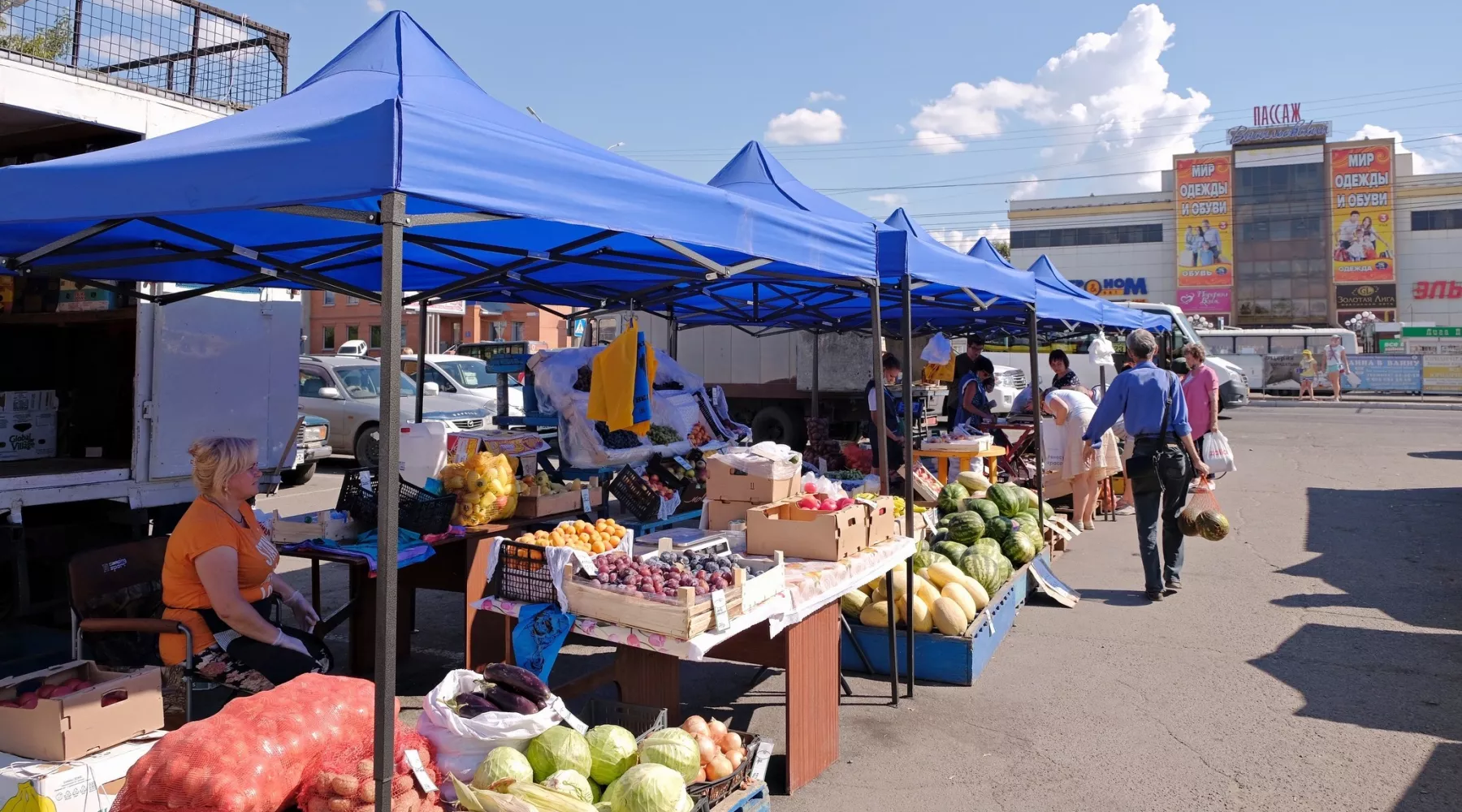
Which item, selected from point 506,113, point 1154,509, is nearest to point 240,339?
point 506,113

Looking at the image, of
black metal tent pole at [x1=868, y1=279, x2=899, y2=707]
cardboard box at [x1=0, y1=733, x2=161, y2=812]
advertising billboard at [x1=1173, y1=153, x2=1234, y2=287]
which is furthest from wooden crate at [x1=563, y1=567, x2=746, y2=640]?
advertising billboard at [x1=1173, y1=153, x2=1234, y2=287]

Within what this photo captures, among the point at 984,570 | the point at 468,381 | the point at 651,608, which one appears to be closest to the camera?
the point at 651,608

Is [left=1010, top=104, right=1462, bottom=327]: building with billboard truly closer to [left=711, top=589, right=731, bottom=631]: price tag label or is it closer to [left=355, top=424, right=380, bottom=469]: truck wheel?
[left=355, top=424, right=380, bottom=469]: truck wheel

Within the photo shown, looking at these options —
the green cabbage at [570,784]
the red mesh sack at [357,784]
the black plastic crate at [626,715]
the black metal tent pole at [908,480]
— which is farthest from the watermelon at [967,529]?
the red mesh sack at [357,784]

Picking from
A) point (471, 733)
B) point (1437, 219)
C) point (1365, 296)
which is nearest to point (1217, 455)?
point (471, 733)

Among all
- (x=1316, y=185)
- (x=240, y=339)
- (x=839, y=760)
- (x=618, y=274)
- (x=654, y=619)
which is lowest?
(x=839, y=760)

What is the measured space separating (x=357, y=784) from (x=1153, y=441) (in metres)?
6.43

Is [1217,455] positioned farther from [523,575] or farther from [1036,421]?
[523,575]

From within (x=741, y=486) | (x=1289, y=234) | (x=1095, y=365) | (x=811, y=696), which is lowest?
(x=811, y=696)

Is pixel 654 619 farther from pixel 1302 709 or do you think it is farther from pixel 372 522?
pixel 1302 709

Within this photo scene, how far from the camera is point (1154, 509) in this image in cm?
739

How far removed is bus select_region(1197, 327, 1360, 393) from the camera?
106 ft

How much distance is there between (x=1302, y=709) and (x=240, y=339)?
7.35 meters

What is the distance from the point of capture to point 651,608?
3.58 m
